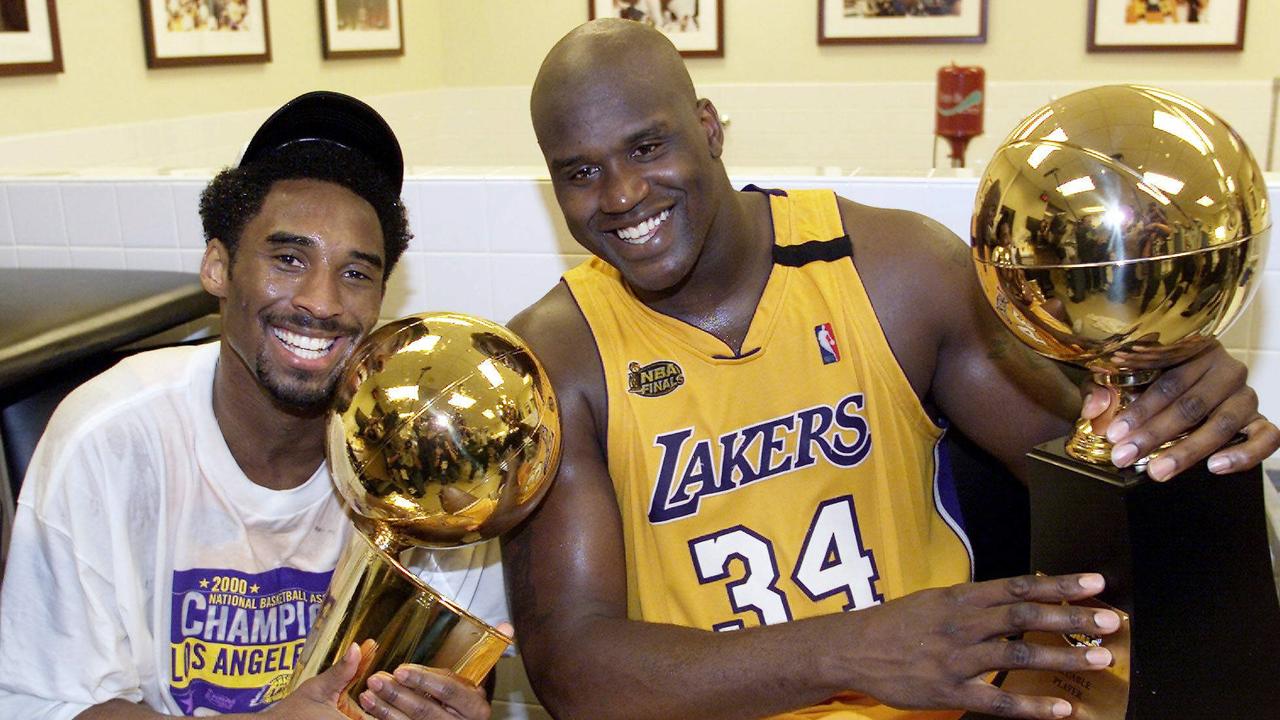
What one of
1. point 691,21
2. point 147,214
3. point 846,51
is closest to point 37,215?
point 147,214

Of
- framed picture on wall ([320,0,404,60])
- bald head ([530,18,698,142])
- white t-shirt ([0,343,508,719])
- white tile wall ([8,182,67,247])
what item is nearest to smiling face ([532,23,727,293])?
bald head ([530,18,698,142])

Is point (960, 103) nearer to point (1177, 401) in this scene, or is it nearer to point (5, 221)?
point (1177, 401)

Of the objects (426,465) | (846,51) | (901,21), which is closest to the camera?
(426,465)

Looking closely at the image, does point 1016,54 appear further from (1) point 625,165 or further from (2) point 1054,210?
(2) point 1054,210

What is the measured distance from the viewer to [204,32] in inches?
138

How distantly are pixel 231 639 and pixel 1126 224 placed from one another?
1.08m

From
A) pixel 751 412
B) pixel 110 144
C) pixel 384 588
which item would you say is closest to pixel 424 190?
pixel 751 412

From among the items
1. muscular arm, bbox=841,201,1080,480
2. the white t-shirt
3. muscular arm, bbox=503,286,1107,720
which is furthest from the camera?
muscular arm, bbox=841,201,1080,480

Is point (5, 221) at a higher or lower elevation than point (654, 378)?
higher

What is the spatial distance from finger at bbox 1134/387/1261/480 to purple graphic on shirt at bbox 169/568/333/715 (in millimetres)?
969

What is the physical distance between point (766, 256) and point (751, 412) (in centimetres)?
22

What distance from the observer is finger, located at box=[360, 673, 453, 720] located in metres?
1.17

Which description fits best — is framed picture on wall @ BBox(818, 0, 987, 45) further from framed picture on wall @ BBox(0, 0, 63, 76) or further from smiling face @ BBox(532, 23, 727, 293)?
smiling face @ BBox(532, 23, 727, 293)

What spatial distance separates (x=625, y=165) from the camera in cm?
142
